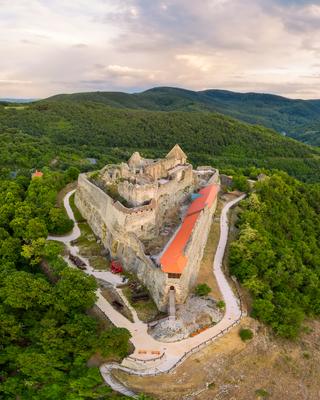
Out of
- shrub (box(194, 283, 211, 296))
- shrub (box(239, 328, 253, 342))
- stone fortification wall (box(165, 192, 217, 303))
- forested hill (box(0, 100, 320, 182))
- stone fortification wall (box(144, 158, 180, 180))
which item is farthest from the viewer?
forested hill (box(0, 100, 320, 182))

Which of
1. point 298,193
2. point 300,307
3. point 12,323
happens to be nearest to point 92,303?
point 12,323

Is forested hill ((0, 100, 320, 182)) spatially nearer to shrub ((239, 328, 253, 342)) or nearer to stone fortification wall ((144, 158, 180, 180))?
stone fortification wall ((144, 158, 180, 180))

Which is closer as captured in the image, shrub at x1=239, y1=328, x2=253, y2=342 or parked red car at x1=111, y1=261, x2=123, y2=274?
shrub at x1=239, y1=328, x2=253, y2=342

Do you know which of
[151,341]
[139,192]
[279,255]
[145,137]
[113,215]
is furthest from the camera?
[145,137]

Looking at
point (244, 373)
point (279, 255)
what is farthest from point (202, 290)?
point (279, 255)

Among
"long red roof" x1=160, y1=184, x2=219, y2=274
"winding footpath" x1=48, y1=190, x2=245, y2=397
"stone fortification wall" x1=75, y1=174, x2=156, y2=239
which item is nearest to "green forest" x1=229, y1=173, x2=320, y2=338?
"winding footpath" x1=48, y1=190, x2=245, y2=397

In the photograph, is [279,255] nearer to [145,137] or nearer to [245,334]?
[245,334]
